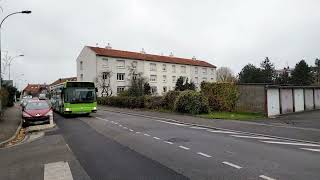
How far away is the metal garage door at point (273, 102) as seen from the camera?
27359 mm

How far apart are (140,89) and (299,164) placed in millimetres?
44771

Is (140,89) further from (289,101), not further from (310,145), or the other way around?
(310,145)

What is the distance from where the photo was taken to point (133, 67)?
6881 cm

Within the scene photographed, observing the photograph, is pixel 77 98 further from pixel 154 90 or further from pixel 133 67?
pixel 154 90

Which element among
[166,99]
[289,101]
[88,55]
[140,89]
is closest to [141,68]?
[88,55]

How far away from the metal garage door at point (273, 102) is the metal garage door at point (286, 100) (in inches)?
29.6

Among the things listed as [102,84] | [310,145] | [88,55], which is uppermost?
[88,55]

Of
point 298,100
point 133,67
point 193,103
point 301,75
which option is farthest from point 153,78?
point 193,103

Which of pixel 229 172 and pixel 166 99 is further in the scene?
pixel 166 99

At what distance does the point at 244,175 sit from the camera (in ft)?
25.0

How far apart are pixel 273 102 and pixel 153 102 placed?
1294 centimetres

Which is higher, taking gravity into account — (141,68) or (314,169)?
(141,68)

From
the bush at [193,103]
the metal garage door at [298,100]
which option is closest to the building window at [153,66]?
the metal garage door at [298,100]

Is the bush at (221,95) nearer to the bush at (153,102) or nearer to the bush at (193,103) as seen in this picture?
the bush at (193,103)
